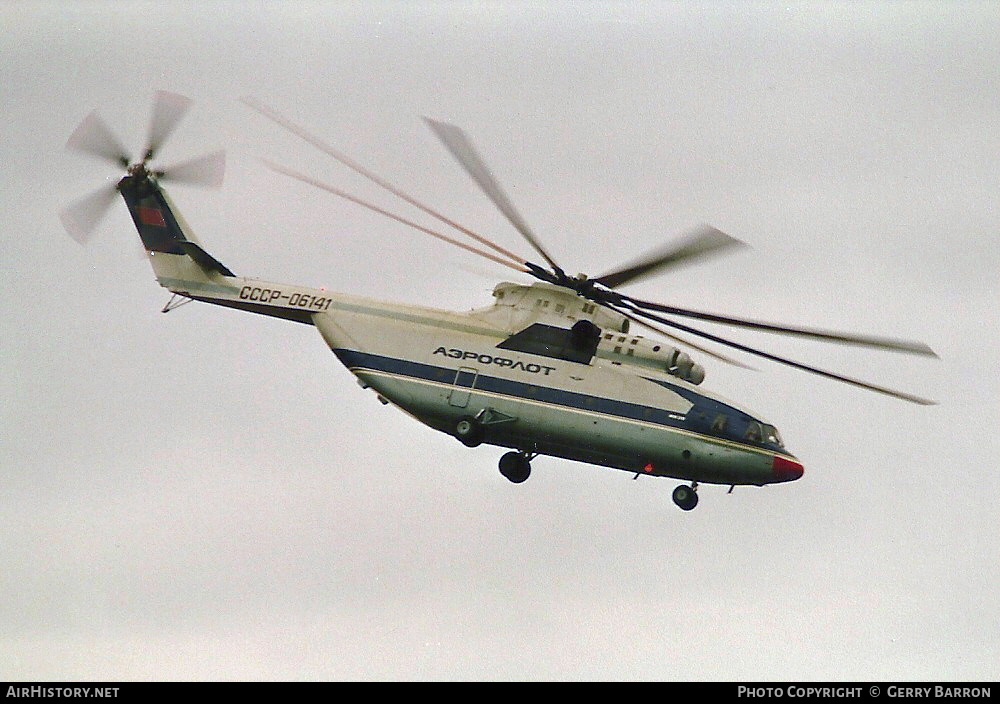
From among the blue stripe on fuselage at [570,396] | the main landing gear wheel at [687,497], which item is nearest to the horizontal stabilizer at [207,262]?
the blue stripe on fuselage at [570,396]

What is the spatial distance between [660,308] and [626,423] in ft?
9.35

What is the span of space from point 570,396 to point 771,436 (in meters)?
4.84

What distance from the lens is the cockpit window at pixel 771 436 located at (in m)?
38.0

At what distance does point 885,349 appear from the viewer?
33.6m

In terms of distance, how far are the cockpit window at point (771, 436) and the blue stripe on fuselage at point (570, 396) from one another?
0.20 metres

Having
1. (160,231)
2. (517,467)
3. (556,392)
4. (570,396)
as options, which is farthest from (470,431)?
(160,231)

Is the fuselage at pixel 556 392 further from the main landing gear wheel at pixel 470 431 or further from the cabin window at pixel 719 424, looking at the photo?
the main landing gear wheel at pixel 470 431

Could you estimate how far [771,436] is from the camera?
38.1 m

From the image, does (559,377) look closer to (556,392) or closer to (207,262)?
(556,392)

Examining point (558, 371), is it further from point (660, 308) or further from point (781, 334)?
point (781, 334)

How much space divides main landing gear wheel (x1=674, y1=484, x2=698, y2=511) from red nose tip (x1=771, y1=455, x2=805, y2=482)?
77.8 inches
